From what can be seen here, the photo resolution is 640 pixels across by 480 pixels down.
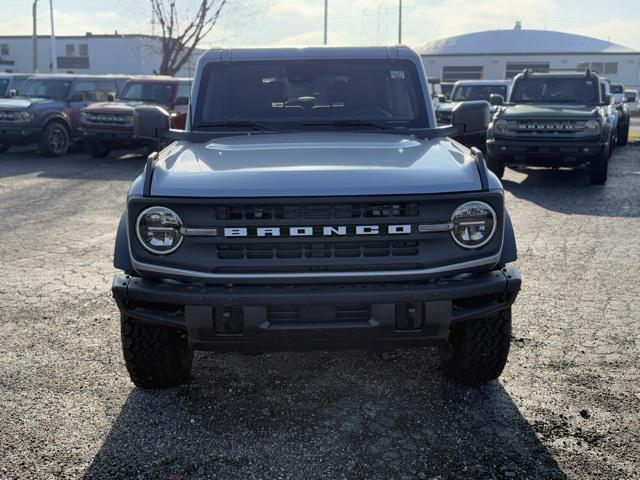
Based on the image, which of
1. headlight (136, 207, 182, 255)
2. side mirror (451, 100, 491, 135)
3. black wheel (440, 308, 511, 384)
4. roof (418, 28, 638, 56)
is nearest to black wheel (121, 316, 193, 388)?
headlight (136, 207, 182, 255)

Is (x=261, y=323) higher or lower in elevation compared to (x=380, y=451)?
higher

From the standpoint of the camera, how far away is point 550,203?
9.29 metres

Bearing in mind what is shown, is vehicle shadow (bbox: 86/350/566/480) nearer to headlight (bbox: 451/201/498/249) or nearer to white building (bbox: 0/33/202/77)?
headlight (bbox: 451/201/498/249)

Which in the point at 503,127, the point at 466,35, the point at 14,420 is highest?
the point at 466,35

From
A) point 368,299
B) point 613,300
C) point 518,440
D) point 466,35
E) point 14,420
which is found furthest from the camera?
point 466,35

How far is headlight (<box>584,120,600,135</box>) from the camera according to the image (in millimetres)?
10102

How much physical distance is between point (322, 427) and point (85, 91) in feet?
44.9

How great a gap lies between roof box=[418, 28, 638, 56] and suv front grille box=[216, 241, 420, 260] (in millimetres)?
53321

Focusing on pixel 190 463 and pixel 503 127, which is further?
pixel 503 127

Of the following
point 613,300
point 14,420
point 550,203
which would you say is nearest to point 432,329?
point 14,420

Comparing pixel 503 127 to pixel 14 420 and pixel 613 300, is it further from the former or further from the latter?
pixel 14 420

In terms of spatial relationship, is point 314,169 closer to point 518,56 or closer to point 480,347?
point 480,347

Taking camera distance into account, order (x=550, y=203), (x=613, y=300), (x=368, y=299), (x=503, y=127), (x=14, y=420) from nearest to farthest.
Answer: (x=368, y=299) → (x=14, y=420) → (x=613, y=300) → (x=550, y=203) → (x=503, y=127)

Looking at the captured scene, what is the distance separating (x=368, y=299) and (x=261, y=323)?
19.1 inches
